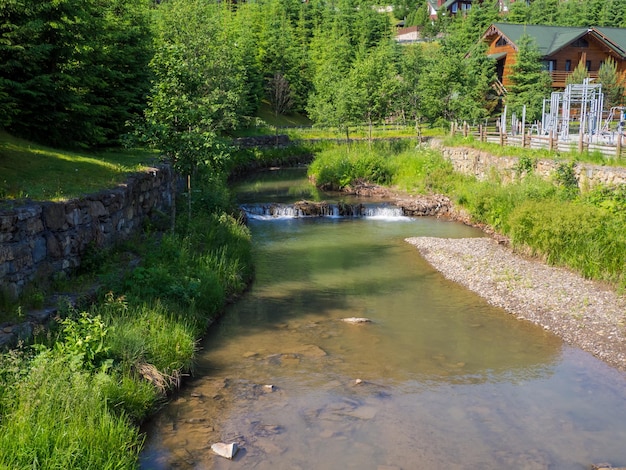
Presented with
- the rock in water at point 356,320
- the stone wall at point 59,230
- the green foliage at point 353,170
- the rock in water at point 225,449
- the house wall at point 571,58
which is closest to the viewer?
the rock in water at point 225,449

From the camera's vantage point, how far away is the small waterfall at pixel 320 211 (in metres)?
27.7

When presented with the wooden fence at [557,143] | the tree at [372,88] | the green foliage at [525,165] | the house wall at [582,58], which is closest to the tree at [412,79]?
the house wall at [582,58]

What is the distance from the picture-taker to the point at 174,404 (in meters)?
9.73

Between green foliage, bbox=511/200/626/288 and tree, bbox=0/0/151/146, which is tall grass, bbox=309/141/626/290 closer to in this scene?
green foliage, bbox=511/200/626/288

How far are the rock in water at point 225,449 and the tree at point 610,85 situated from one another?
51.5 meters

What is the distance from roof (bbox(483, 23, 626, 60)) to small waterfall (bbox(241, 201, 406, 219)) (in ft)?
107

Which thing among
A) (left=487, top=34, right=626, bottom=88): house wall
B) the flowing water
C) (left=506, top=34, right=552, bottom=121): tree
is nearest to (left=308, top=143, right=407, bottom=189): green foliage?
(left=506, top=34, right=552, bottom=121): tree

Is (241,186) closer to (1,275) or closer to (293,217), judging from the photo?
(293,217)

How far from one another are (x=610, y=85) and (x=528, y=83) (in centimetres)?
731

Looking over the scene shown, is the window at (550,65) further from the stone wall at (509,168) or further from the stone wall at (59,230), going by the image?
the stone wall at (59,230)

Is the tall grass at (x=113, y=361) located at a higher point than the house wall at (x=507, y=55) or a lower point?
lower

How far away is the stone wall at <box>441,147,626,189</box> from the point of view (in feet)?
66.7

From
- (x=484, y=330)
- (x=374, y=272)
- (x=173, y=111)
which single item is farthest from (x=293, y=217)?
(x=484, y=330)

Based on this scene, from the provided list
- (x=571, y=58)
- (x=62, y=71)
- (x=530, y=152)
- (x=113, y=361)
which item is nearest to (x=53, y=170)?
(x=62, y=71)
